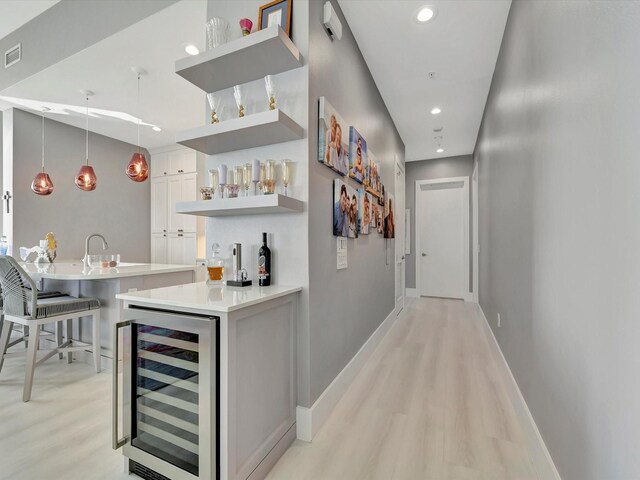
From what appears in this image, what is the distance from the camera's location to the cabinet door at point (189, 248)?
5.17 metres

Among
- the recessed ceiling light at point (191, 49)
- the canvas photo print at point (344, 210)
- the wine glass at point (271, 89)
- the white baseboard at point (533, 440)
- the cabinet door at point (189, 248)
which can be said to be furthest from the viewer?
the cabinet door at point (189, 248)

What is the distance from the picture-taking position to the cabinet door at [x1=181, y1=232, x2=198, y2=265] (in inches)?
203

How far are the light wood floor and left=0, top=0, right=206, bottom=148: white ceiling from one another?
2864 mm

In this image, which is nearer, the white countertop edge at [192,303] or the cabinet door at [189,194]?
the white countertop edge at [192,303]

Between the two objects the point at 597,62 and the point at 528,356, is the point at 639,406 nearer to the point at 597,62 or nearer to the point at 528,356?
the point at 597,62

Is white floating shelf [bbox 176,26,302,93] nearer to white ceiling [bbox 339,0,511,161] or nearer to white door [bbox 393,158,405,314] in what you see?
white ceiling [bbox 339,0,511,161]

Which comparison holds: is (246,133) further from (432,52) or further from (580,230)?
(432,52)

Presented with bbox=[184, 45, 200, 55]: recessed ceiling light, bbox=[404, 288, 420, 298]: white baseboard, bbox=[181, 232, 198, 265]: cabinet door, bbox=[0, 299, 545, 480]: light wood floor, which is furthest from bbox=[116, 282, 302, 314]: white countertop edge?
bbox=[404, 288, 420, 298]: white baseboard

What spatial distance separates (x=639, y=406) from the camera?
2.33 feet

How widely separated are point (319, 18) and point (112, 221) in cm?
502

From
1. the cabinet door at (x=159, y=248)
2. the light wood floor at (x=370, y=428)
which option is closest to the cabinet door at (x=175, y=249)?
the cabinet door at (x=159, y=248)

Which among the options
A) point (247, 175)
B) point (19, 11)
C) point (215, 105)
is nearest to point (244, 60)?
point (215, 105)

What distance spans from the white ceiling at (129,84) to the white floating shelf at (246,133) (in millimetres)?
1165

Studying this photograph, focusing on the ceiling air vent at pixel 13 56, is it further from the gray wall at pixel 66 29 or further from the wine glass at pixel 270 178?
the wine glass at pixel 270 178
